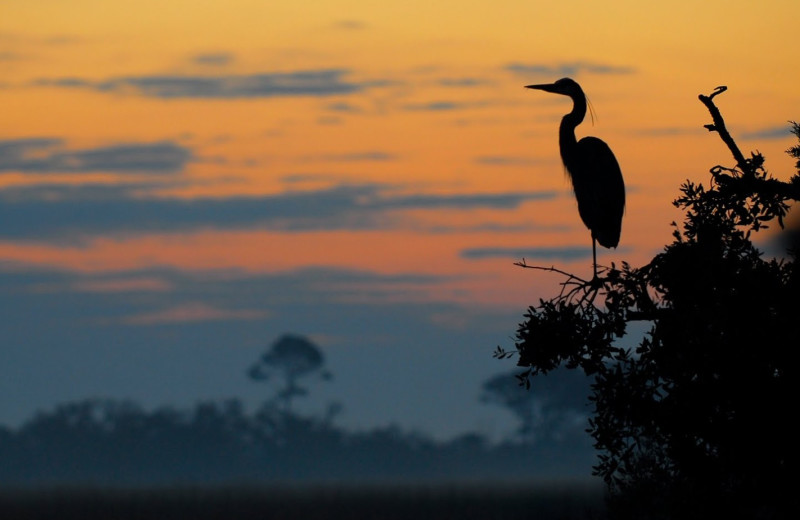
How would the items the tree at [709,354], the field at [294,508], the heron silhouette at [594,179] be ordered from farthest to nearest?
the field at [294,508], the heron silhouette at [594,179], the tree at [709,354]

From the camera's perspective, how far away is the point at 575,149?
765 inches

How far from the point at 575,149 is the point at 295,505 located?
4687 centimetres

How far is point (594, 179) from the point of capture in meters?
19.2

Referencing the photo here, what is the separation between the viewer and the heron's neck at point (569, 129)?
63.7ft

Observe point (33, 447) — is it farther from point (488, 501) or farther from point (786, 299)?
point (786, 299)

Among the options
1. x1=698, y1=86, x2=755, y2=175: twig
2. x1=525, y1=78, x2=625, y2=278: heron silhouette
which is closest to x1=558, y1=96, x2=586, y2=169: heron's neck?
x1=525, y1=78, x2=625, y2=278: heron silhouette

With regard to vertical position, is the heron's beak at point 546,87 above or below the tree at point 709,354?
above

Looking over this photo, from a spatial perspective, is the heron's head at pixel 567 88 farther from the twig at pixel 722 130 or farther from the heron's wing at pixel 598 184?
the twig at pixel 722 130

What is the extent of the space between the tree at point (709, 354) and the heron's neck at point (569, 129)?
23.6 feet

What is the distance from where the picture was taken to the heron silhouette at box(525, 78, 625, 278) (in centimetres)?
1917

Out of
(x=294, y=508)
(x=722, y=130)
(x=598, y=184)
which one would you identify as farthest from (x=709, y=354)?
(x=294, y=508)

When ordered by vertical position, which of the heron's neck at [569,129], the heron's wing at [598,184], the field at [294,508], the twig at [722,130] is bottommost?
the twig at [722,130]

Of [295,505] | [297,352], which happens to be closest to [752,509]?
[295,505]

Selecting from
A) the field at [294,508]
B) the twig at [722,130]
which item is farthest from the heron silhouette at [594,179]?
the field at [294,508]
